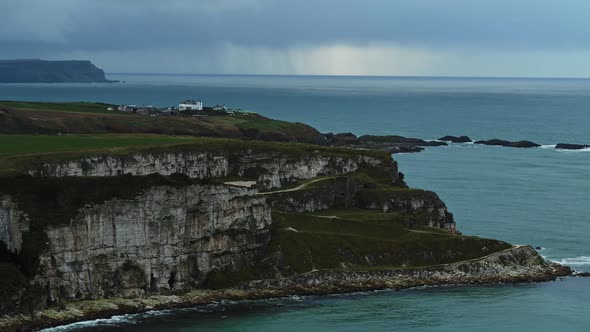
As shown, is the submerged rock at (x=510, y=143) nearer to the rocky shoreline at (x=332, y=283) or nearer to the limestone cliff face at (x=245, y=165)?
the limestone cliff face at (x=245, y=165)

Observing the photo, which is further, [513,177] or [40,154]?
[513,177]

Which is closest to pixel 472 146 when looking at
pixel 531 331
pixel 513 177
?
pixel 513 177

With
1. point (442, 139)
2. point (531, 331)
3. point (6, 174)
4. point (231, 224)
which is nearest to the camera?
point (531, 331)

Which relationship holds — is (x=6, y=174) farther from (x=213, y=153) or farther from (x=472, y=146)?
(x=472, y=146)

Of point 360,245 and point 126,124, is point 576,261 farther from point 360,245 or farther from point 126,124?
point 126,124

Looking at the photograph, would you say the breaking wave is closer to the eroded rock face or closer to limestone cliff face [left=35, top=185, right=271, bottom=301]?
the eroded rock face

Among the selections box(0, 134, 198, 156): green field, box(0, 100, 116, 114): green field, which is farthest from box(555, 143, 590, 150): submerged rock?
box(0, 134, 198, 156): green field

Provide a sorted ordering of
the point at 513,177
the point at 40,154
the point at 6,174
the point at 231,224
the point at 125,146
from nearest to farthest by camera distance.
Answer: the point at 6,174 < the point at 231,224 < the point at 40,154 < the point at 125,146 < the point at 513,177
